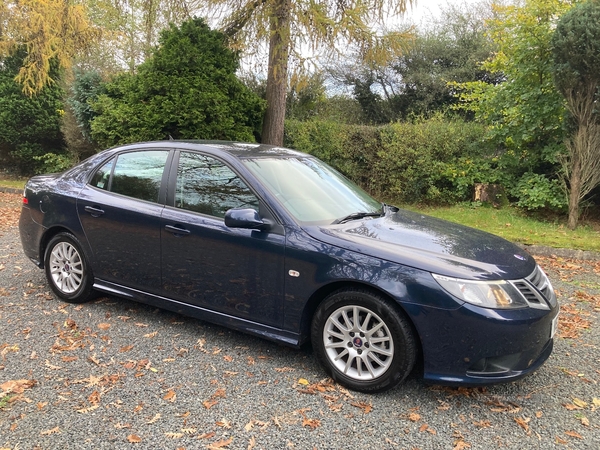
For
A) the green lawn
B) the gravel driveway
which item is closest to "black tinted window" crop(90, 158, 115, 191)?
the gravel driveway

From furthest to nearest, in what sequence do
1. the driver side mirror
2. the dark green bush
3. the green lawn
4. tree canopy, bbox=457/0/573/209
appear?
the dark green bush → tree canopy, bbox=457/0/573/209 → the green lawn → the driver side mirror

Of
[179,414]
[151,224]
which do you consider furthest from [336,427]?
[151,224]

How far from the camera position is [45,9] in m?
12.5

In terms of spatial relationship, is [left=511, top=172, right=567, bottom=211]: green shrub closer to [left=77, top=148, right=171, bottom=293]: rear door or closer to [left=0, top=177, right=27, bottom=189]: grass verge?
[left=77, top=148, right=171, bottom=293]: rear door

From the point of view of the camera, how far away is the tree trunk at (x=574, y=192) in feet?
28.1

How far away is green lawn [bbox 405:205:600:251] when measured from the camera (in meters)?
7.56

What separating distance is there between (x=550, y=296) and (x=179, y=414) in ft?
8.23

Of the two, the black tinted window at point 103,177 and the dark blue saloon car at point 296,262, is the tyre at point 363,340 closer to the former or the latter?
the dark blue saloon car at point 296,262

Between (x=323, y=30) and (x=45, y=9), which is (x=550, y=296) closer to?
(x=323, y=30)

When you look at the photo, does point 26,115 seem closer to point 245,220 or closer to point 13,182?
point 13,182

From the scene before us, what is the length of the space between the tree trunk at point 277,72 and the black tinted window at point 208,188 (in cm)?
595

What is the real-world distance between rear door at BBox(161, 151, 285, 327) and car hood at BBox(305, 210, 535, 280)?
0.42m

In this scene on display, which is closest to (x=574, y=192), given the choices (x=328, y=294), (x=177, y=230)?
(x=328, y=294)

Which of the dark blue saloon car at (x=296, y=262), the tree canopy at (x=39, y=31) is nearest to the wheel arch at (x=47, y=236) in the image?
the dark blue saloon car at (x=296, y=262)
